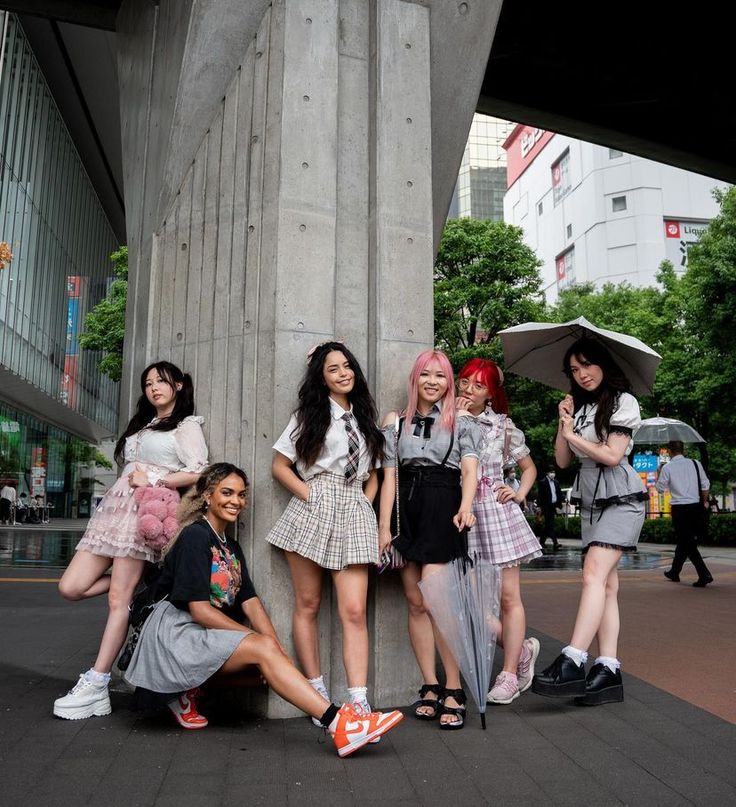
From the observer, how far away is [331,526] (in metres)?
4.46

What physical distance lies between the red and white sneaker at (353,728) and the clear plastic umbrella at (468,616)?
1.96ft

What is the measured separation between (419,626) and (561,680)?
0.81 metres

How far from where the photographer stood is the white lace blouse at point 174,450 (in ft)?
15.9

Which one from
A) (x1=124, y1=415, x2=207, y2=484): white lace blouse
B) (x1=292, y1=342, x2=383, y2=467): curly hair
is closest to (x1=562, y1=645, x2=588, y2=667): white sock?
(x1=292, y1=342, x2=383, y2=467): curly hair

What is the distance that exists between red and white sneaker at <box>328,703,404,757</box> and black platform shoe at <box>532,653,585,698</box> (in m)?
1.02

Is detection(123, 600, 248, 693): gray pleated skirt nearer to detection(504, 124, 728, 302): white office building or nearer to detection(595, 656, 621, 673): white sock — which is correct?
detection(595, 656, 621, 673): white sock

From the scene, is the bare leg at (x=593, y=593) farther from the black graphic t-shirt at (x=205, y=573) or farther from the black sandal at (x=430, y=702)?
the black graphic t-shirt at (x=205, y=573)

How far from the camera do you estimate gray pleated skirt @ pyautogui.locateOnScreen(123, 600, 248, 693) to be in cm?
405

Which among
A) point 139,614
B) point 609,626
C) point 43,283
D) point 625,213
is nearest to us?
point 139,614

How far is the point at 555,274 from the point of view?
72.1 meters

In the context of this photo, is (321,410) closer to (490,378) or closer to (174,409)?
(174,409)

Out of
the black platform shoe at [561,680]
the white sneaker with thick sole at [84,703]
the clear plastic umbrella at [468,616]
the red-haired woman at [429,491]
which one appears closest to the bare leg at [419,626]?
the red-haired woman at [429,491]

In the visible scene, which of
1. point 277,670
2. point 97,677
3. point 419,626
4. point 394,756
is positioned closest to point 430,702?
point 419,626

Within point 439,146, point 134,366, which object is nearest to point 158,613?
point 134,366
